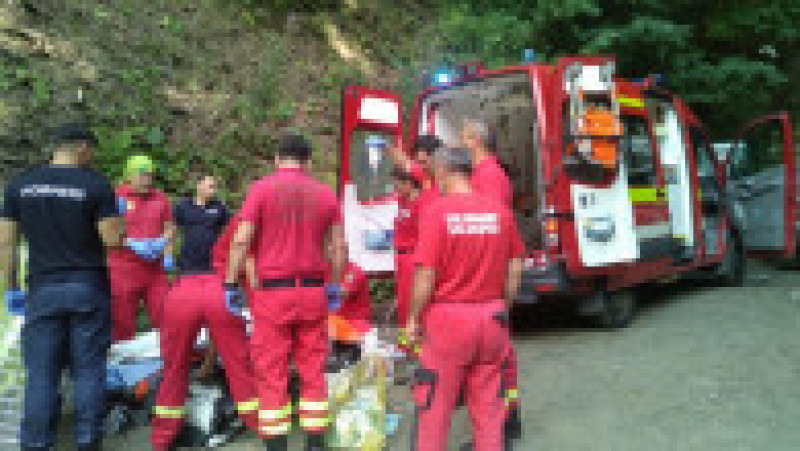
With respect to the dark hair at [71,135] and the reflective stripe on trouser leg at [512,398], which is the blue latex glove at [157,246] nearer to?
the dark hair at [71,135]

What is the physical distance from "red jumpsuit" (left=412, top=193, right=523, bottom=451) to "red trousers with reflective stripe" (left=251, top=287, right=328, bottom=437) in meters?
0.72

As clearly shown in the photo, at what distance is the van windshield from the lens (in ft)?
19.6

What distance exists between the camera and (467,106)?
6.50 meters

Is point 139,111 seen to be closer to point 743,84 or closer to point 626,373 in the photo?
point 626,373

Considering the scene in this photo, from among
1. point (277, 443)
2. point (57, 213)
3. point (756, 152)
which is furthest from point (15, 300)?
point (756, 152)

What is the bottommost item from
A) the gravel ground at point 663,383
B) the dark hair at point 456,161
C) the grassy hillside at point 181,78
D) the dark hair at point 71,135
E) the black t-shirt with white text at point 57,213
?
the gravel ground at point 663,383

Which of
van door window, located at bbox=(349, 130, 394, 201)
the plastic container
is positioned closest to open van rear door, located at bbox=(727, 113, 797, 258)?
van door window, located at bbox=(349, 130, 394, 201)

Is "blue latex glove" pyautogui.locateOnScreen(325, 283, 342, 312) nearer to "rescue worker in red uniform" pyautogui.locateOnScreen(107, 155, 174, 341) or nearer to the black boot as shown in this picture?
the black boot

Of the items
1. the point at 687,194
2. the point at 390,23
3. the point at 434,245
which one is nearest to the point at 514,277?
the point at 434,245

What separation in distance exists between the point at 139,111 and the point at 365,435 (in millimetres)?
5436

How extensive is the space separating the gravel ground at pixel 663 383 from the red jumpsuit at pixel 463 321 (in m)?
0.86

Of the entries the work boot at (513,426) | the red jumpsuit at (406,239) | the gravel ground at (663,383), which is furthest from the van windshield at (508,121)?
the work boot at (513,426)

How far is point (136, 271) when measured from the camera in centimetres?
500

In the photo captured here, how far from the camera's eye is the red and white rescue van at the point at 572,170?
563 cm
